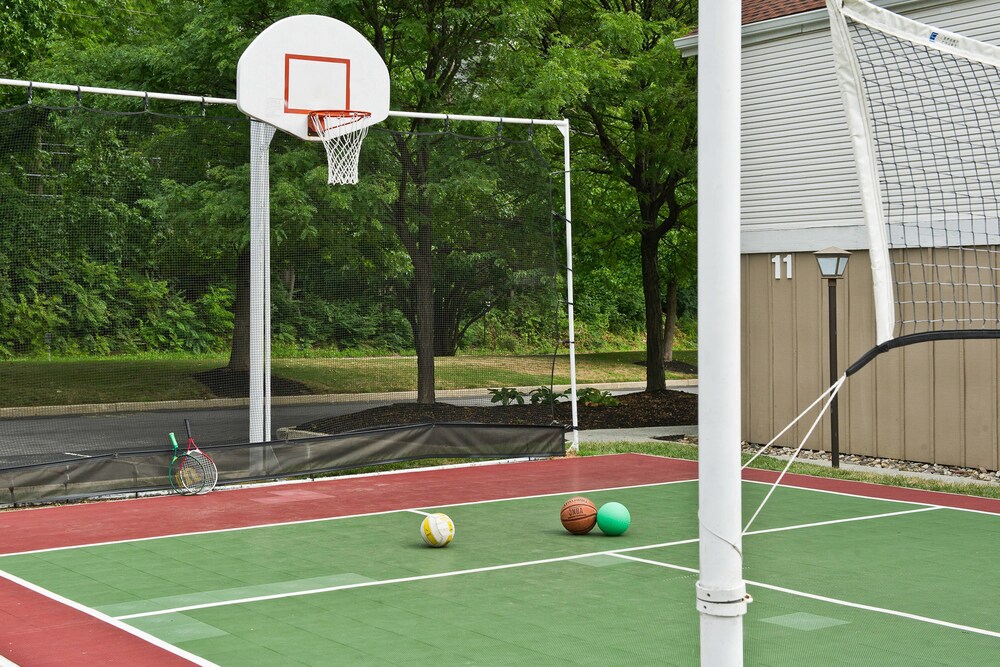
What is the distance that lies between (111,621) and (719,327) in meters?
5.22

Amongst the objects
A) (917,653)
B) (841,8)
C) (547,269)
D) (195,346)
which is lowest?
(917,653)

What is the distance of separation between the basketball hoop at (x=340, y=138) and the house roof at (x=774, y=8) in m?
6.67

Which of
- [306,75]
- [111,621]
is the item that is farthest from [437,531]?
[306,75]

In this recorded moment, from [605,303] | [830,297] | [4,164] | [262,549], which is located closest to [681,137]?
[830,297]

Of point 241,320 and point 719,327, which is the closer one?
point 719,327

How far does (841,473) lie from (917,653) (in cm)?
866

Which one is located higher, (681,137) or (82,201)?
(681,137)

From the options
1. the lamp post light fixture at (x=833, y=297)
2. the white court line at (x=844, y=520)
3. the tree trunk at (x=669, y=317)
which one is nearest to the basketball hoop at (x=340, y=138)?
the lamp post light fixture at (x=833, y=297)

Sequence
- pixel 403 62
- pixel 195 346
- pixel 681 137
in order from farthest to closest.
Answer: pixel 681 137, pixel 403 62, pixel 195 346

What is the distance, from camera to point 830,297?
1585cm

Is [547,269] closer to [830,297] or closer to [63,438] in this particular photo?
[830,297]

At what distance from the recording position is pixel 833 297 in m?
15.8

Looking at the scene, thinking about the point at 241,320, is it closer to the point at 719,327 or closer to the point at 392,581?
the point at 392,581

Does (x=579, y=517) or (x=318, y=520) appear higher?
(x=579, y=517)
